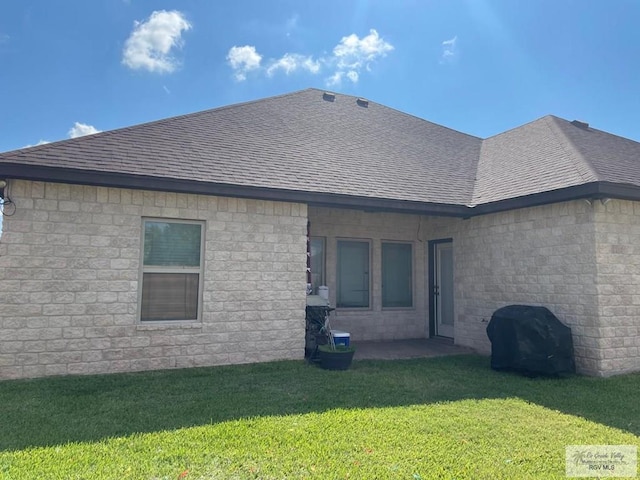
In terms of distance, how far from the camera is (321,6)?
8.83 m

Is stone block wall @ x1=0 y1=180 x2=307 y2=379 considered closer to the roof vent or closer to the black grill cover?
the black grill cover

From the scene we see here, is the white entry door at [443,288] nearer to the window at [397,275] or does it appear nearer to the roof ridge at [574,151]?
the window at [397,275]

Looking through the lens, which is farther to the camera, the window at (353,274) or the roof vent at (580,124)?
the roof vent at (580,124)

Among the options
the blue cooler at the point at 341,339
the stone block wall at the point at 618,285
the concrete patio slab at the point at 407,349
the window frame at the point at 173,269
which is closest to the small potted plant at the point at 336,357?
the blue cooler at the point at 341,339

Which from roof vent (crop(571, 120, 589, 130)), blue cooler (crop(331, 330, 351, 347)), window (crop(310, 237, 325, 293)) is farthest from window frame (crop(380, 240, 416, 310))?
roof vent (crop(571, 120, 589, 130))

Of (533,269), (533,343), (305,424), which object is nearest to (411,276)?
(533,269)

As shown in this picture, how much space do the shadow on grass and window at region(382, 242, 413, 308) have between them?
297cm

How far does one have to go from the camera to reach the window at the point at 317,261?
8.80 meters

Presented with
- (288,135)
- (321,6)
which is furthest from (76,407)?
(321,6)

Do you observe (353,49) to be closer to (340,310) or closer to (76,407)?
(340,310)

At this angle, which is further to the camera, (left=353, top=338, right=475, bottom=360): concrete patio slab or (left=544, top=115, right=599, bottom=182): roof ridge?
(left=353, top=338, right=475, bottom=360): concrete patio slab

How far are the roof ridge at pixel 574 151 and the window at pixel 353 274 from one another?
4.41 metres

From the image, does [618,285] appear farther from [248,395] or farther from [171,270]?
[171,270]

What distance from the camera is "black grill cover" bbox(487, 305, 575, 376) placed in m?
5.82
